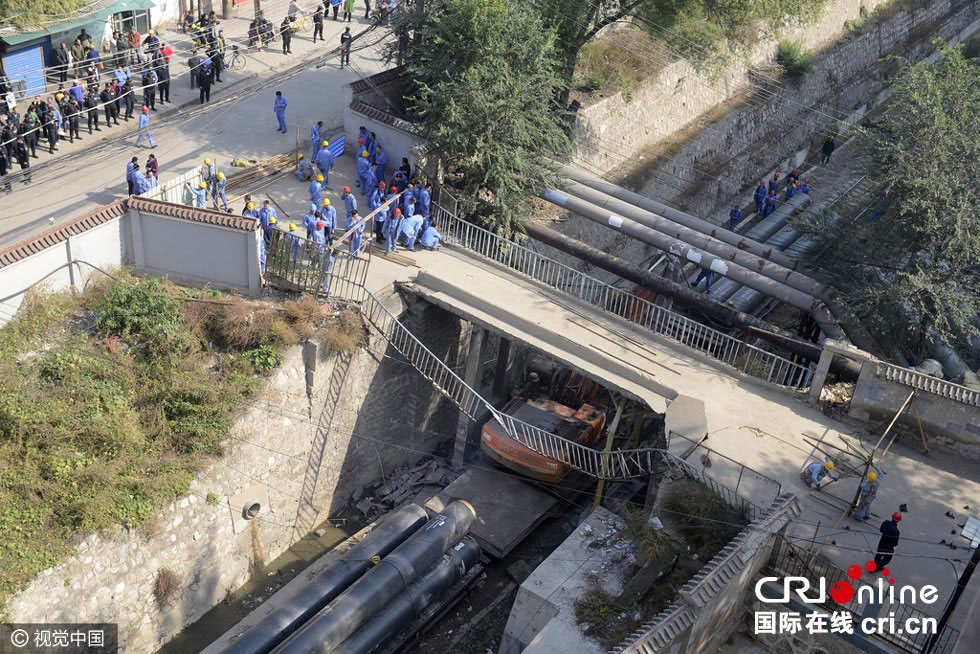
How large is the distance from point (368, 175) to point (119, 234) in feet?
21.3

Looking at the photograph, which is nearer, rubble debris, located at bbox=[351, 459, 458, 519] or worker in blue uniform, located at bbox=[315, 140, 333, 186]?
rubble debris, located at bbox=[351, 459, 458, 519]

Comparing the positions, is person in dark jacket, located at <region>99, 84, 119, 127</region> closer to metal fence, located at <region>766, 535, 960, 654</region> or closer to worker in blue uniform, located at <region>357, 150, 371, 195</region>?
worker in blue uniform, located at <region>357, 150, 371, 195</region>

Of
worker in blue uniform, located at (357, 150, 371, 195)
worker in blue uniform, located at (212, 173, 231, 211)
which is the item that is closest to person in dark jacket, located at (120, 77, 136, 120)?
worker in blue uniform, located at (212, 173, 231, 211)

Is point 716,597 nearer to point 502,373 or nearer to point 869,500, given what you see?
point 869,500

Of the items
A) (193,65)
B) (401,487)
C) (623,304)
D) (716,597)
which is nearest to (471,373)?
(401,487)

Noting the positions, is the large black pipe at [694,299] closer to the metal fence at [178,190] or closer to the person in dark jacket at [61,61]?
the metal fence at [178,190]

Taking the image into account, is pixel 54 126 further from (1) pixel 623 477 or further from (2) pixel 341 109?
(1) pixel 623 477

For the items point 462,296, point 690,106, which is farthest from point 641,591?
point 690,106

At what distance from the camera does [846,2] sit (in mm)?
46500

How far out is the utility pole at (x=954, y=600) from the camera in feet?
50.2

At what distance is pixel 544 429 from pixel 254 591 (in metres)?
7.18

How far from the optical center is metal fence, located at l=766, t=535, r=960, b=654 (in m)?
15.4

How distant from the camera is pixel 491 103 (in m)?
24.3

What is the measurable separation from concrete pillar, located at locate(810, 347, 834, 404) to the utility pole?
17.5 ft
